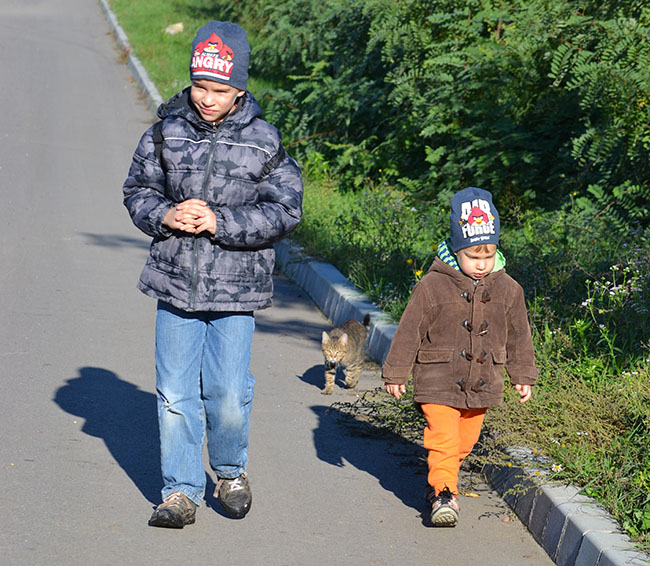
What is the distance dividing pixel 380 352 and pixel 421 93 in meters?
4.77

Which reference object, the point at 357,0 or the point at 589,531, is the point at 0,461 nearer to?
the point at 589,531

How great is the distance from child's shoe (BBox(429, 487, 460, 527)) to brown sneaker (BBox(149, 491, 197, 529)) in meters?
1.10

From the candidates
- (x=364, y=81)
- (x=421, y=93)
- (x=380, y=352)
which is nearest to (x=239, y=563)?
(x=380, y=352)

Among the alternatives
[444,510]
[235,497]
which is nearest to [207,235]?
[235,497]

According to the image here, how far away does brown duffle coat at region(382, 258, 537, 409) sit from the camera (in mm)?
4570

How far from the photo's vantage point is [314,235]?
1022 cm

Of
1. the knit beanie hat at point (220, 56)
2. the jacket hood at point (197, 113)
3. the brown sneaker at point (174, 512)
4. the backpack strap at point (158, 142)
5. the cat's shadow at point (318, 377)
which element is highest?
the knit beanie hat at point (220, 56)

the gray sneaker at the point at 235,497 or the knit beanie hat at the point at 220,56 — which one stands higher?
the knit beanie hat at the point at 220,56

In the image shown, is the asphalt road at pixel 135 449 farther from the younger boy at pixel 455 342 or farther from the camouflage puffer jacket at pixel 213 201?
→ the camouflage puffer jacket at pixel 213 201

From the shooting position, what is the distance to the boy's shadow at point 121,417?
5.08 meters

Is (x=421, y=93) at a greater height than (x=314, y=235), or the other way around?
(x=421, y=93)

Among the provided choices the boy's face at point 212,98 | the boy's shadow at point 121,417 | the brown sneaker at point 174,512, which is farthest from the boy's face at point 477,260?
the boy's shadow at point 121,417

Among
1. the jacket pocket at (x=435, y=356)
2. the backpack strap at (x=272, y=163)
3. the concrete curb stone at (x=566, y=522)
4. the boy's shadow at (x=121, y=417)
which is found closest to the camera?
the concrete curb stone at (x=566, y=522)

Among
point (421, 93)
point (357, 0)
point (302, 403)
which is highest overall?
point (357, 0)
